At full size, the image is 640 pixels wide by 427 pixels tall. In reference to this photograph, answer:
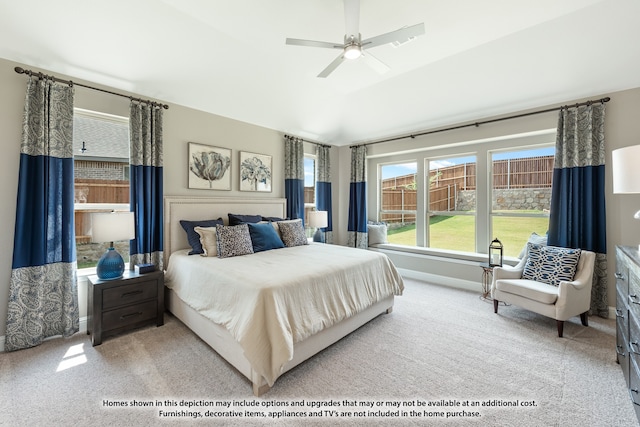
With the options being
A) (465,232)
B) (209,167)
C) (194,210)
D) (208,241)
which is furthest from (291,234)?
(465,232)

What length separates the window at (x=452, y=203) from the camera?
4441 mm

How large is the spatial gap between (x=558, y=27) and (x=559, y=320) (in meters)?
2.83

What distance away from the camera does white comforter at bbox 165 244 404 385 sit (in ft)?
5.91

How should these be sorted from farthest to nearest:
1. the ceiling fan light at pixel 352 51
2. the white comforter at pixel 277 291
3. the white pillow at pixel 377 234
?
1. the white pillow at pixel 377 234
2. the ceiling fan light at pixel 352 51
3. the white comforter at pixel 277 291

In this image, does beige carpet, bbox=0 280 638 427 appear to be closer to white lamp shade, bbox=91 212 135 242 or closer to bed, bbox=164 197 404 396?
bed, bbox=164 197 404 396

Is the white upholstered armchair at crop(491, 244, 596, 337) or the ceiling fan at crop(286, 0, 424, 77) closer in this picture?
the ceiling fan at crop(286, 0, 424, 77)

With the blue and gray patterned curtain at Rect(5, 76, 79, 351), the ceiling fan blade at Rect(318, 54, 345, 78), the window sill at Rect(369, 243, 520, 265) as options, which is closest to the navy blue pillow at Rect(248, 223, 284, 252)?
the blue and gray patterned curtain at Rect(5, 76, 79, 351)

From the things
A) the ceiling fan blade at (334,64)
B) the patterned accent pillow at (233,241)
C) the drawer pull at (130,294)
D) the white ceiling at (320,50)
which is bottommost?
the drawer pull at (130,294)

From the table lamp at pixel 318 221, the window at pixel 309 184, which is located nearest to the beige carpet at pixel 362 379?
the table lamp at pixel 318 221

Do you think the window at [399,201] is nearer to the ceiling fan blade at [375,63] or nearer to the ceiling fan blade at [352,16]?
the ceiling fan blade at [375,63]

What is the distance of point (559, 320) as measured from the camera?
2.57 metres

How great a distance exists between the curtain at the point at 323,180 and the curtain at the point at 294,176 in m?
0.53

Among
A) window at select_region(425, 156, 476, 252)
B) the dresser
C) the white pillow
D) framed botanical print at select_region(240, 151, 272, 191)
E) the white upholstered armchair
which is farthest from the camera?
the white pillow

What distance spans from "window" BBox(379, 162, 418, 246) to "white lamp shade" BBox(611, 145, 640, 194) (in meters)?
3.17
